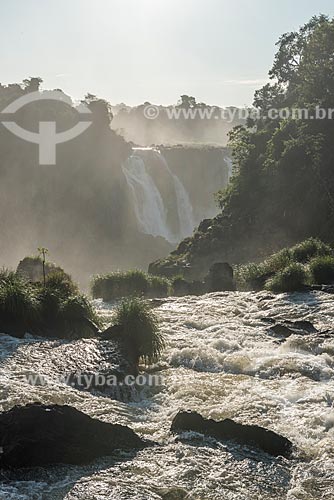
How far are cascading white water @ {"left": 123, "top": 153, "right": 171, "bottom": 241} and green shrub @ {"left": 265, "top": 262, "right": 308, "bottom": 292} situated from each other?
3715 centimetres

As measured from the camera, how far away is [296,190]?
35.8 meters

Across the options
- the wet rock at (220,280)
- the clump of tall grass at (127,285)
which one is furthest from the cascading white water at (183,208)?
the wet rock at (220,280)

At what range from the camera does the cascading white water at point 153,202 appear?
2247 inches

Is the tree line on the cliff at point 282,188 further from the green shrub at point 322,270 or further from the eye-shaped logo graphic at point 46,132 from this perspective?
the eye-shaped logo graphic at point 46,132

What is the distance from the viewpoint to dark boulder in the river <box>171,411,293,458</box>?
813cm

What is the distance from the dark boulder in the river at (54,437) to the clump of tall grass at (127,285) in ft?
48.7

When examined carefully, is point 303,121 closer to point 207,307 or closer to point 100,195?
point 207,307

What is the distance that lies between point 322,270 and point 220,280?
405cm

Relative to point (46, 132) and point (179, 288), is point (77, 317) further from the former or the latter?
point (46, 132)

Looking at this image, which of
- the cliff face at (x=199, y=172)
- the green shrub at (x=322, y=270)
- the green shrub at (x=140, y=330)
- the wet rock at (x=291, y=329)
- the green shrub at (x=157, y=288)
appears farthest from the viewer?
the cliff face at (x=199, y=172)

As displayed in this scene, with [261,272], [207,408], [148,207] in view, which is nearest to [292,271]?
[261,272]

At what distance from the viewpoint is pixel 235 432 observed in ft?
27.5

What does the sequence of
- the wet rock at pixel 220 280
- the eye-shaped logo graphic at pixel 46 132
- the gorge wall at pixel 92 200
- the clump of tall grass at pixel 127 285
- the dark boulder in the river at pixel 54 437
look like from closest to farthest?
the dark boulder in the river at pixel 54 437, the wet rock at pixel 220 280, the clump of tall grass at pixel 127 285, the gorge wall at pixel 92 200, the eye-shaped logo graphic at pixel 46 132

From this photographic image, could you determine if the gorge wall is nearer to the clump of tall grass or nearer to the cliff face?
the cliff face
